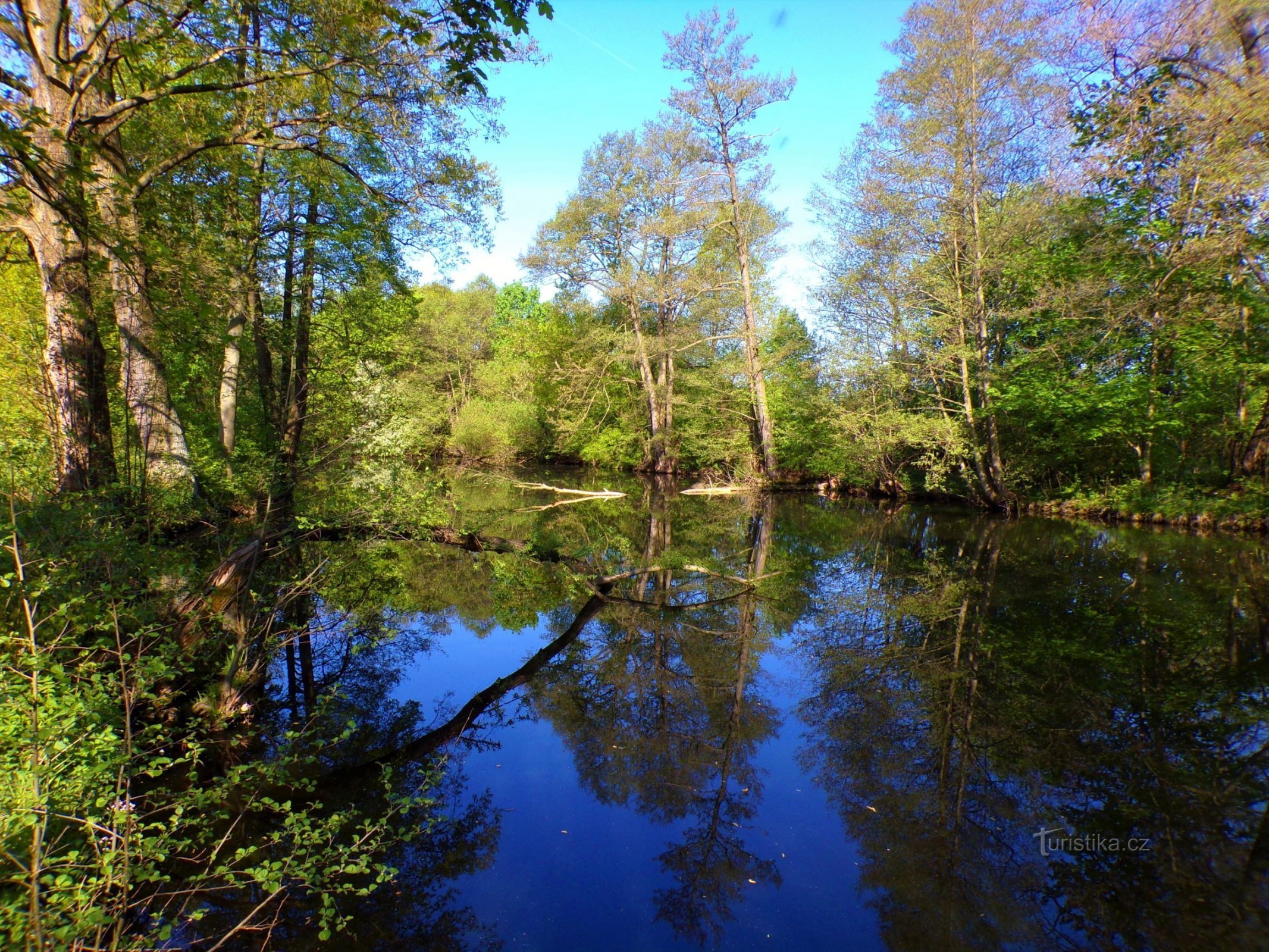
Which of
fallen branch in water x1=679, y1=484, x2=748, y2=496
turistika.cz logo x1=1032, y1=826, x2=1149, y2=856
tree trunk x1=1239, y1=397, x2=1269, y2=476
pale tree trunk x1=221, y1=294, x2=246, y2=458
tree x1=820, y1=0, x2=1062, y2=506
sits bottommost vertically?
turistika.cz logo x1=1032, y1=826, x2=1149, y2=856

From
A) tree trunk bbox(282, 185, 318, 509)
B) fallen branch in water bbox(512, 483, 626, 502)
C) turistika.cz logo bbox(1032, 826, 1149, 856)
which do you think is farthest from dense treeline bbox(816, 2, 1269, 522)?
tree trunk bbox(282, 185, 318, 509)

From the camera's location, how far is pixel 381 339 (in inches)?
477

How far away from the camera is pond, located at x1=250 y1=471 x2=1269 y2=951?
312cm

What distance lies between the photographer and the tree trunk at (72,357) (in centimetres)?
547

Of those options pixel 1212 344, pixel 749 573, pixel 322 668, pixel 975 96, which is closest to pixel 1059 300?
pixel 1212 344

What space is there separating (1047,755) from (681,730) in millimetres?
2755

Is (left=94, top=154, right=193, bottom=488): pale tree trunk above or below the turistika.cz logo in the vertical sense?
above

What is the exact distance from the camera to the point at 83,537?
4.18 meters

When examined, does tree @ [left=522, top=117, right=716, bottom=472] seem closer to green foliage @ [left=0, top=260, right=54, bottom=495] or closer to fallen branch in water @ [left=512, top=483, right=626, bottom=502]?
fallen branch in water @ [left=512, top=483, right=626, bottom=502]

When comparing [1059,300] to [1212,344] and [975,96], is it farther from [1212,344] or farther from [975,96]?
[975,96]

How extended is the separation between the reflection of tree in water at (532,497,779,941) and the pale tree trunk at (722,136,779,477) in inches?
590

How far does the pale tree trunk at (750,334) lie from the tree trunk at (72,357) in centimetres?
1888

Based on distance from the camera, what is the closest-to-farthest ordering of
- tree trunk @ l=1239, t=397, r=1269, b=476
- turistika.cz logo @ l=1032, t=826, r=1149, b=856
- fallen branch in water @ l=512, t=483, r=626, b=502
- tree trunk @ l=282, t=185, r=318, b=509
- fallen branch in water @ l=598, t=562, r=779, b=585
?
1. turistika.cz logo @ l=1032, t=826, r=1149, b=856
2. tree trunk @ l=282, t=185, r=318, b=509
3. fallen branch in water @ l=598, t=562, r=779, b=585
4. tree trunk @ l=1239, t=397, r=1269, b=476
5. fallen branch in water @ l=512, t=483, r=626, b=502

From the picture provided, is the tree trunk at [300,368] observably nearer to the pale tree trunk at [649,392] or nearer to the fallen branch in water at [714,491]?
the pale tree trunk at [649,392]
